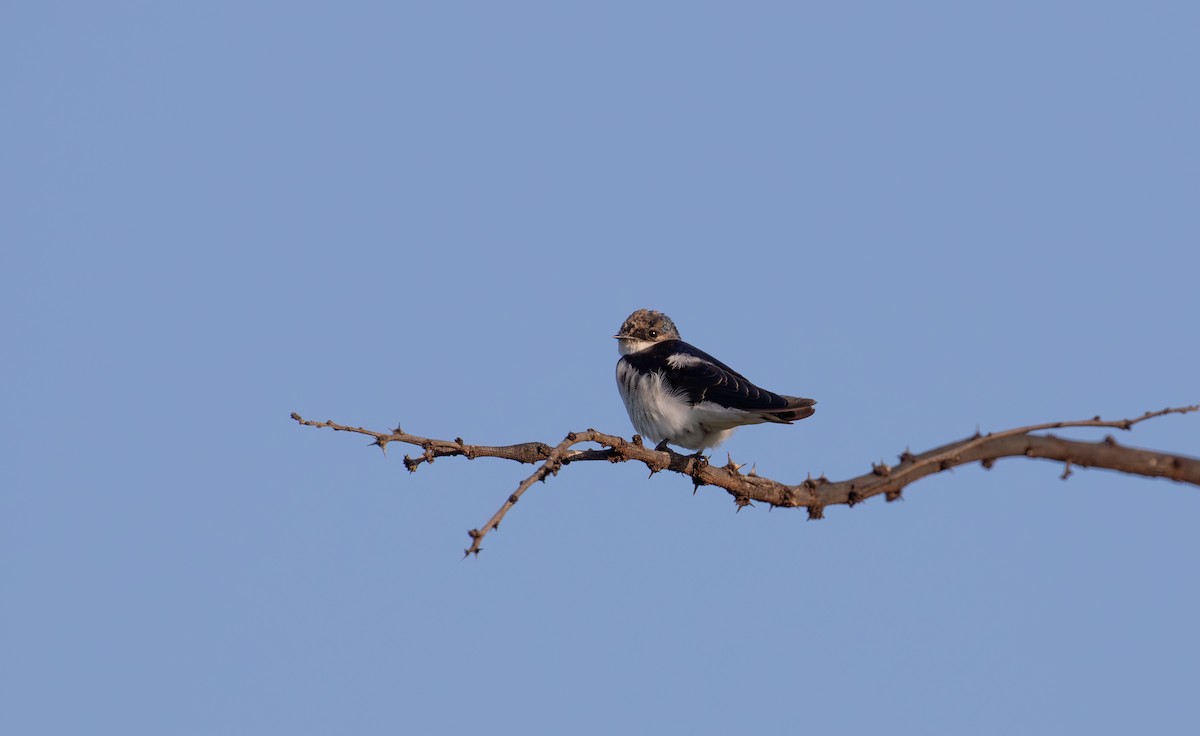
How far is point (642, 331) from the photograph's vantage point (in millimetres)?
13297

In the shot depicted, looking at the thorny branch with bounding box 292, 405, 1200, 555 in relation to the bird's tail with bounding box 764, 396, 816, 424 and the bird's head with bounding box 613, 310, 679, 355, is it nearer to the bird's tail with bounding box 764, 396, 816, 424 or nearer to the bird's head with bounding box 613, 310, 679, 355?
the bird's tail with bounding box 764, 396, 816, 424

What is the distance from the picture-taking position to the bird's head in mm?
13258

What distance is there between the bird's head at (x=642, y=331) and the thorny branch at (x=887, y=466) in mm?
6256

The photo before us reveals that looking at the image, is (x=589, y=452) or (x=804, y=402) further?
(x=804, y=402)

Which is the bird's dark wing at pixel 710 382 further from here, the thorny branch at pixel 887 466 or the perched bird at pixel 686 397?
the thorny branch at pixel 887 466

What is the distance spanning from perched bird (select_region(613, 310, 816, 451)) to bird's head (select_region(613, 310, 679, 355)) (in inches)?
12.1

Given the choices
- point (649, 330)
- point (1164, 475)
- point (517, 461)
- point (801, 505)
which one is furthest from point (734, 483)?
point (649, 330)

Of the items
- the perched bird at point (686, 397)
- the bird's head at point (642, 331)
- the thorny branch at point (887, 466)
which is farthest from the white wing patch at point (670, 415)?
the thorny branch at point (887, 466)

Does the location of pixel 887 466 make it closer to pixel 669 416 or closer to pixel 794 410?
pixel 794 410

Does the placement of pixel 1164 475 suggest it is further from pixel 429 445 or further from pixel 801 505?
pixel 429 445

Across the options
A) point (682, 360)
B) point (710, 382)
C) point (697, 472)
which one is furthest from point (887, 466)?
point (682, 360)

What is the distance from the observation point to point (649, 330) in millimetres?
13305

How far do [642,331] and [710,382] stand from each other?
8.90 ft

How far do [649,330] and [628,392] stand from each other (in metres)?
1.57
